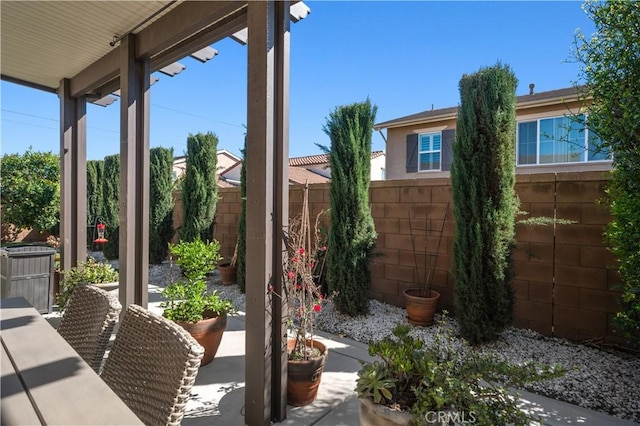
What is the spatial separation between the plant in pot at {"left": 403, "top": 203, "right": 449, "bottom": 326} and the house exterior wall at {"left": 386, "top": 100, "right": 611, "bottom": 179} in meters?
Result: 5.45

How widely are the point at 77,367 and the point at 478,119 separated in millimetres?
3502

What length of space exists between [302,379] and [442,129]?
8714mm

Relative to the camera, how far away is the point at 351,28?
18.9ft

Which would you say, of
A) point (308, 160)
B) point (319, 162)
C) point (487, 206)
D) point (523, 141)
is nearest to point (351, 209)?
point (487, 206)

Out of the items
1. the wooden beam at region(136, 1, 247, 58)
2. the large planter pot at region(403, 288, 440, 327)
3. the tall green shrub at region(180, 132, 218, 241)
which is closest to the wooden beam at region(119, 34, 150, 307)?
the wooden beam at region(136, 1, 247, 58)

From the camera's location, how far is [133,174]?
3.16 m

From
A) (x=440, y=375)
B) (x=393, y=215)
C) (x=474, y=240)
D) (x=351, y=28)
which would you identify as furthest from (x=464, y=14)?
(x=440, y=375)

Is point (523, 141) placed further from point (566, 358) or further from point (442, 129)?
point (566, 358)

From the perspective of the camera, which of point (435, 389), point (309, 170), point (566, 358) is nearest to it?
point (435, 389)

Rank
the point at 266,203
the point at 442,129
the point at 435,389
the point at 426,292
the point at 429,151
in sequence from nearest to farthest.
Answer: the point at 435,389
the point at 266,203
the point at 426,292
the point at 442,129
the point at 429,151

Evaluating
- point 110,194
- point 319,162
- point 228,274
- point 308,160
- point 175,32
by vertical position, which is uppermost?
point 308,160

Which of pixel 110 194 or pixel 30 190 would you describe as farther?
pixel 110 194

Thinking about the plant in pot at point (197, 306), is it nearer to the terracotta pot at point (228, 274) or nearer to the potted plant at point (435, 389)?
the potted plant at point (435, 389)

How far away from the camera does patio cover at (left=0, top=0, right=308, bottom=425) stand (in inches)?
77.4
